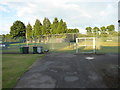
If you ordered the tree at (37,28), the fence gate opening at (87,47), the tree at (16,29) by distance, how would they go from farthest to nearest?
the tree at (37,28) < the tree at (16,29) < the fence gate opening at (87,47)

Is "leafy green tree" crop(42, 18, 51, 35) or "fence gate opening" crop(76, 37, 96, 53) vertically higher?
"leafy green tree" crop(42, 18, 51, 35)

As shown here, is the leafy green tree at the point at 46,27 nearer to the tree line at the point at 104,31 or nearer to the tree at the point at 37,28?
the tree at the point at 37,28

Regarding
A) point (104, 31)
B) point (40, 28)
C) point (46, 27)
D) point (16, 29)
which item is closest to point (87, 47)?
point (104, 31)

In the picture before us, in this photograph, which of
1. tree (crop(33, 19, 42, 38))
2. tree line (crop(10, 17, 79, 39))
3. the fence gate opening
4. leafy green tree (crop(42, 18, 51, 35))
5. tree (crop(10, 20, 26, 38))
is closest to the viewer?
the fence gate opening

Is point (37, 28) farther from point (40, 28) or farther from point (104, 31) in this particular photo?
point (104, 31)

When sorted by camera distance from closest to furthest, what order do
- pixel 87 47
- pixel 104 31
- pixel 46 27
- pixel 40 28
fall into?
pixel 104 31 → pixel 87 47 → pixel 46 27 → pixel 40 28

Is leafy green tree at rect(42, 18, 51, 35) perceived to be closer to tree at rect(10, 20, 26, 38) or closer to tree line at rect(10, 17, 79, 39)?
tree line at rect(10, 17, 79, 39)

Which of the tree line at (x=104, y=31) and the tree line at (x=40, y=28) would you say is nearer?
the tree line at (x=104, y=31)

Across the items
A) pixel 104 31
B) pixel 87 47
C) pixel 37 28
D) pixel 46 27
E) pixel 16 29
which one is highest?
pixel 46 27

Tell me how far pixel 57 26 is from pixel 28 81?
119 feet

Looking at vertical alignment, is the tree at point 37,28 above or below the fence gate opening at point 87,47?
above

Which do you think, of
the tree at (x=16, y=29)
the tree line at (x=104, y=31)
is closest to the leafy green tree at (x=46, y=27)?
the tree at (x=16, y=29)

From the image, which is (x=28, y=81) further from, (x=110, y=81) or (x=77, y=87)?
(x=110, y=81)

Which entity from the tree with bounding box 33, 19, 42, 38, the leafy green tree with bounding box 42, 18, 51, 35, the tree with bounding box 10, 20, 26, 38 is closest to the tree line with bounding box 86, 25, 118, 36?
the leafy green tree with bounding box 42, 18, 51, 35
